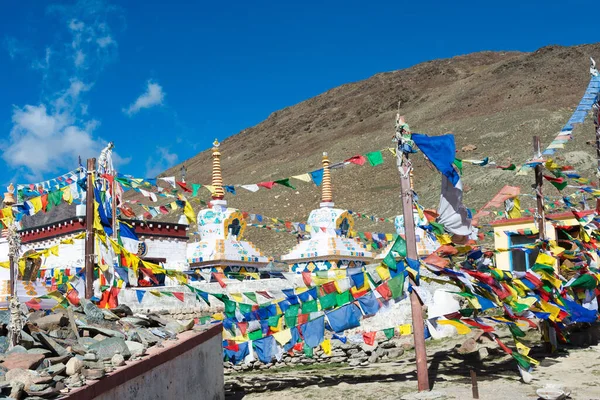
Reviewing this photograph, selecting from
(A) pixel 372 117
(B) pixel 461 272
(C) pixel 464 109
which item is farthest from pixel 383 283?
(A) pixel 372 117

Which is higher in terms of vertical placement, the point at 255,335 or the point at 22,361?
the point at 22,361

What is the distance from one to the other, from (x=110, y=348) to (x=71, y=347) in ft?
1.34

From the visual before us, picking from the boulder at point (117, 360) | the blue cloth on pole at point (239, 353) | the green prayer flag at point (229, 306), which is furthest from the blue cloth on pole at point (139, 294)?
the boulder at point (117, 360)

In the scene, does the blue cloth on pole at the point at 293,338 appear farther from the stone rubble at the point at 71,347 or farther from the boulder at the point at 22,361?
the boulder at the point at 22,361

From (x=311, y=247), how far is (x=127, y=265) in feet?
35.0

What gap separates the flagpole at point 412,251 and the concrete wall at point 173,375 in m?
2.96

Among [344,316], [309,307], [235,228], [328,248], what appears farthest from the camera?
[235,228]

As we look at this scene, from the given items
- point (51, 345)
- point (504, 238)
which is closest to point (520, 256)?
point (504, 238)

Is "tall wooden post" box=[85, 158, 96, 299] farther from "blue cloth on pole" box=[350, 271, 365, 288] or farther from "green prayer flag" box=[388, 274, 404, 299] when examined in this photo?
"green prayer flag" box=[388, 274, 404, 299]

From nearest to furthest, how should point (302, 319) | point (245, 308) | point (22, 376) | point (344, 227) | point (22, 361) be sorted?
point (22, 376) → point (22, 361) → point (302, 319) → point (245, 308) → point (344, 227)

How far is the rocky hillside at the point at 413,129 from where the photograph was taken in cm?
5141

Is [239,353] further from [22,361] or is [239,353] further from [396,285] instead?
[22,361]

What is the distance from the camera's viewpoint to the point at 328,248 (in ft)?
70.7

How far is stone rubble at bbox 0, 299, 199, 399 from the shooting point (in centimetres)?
532
